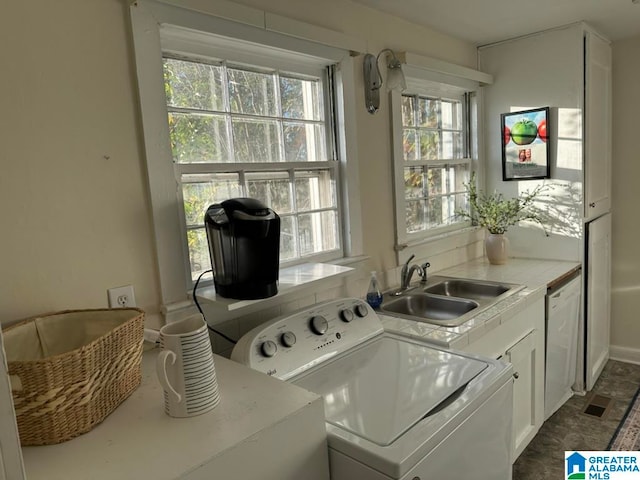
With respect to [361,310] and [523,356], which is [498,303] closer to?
[523,356]

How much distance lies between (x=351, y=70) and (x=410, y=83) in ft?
1.97

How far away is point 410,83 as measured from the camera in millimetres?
2547

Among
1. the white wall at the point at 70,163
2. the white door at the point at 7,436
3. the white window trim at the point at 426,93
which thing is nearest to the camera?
the white door at the point at 7,436

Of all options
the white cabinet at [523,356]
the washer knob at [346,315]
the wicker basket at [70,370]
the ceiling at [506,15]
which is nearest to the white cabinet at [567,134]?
the ceiling at [506,15]

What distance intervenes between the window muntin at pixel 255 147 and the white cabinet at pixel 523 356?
835 millimetres

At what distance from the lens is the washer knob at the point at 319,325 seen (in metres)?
1.59

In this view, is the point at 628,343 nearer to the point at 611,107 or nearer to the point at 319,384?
the point at 611,107

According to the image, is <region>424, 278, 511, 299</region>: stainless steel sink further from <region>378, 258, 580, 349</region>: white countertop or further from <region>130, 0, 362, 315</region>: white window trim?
<region>130, 0, 362, 315</region>: white window trim

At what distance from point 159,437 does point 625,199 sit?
11.7 ft

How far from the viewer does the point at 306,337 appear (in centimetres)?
156

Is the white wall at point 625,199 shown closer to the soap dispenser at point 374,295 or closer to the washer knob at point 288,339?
the soap dispenser at point 374,295

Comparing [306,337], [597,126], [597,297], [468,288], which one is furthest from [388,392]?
[597,126]

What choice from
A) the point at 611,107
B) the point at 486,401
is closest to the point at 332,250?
the point at 486,401

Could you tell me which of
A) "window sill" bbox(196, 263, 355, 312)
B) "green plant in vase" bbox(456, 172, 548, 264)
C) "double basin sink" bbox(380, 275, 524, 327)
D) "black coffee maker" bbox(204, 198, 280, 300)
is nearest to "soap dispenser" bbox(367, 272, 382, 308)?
"double basin sink" bbox(380, 275, 524, 327)
